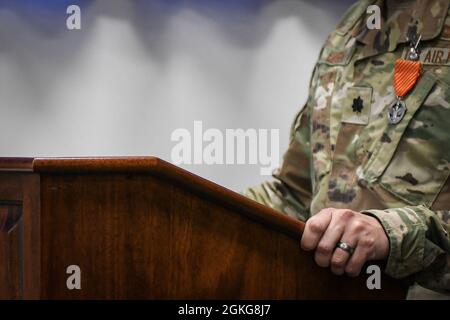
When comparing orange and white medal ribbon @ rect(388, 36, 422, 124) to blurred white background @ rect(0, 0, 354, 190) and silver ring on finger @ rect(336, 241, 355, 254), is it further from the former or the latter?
blurred white background @ rect(0, 0, 354, 190)

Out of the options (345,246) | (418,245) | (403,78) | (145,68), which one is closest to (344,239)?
(345,246)

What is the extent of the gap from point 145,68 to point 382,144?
126cm

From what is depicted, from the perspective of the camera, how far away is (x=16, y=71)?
2.10 meters

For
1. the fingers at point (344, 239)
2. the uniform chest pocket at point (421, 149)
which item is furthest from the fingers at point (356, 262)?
the uniform chest pocket at point (421, 149)

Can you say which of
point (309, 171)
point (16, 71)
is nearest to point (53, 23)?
point (16, 71)

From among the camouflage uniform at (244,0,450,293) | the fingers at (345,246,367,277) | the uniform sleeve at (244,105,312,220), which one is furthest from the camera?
the uniform sleeve at (244,105,312,220)

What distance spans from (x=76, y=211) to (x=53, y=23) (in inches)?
63.9

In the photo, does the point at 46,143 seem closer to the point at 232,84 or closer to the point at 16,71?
the point at 16,71

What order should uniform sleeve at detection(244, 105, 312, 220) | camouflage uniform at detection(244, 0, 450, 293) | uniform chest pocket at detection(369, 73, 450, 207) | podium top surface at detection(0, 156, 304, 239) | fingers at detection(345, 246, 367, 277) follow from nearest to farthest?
podium top surface at detection(0, 156, 304, 239) < fingers at detection(345, 246, 367, 277) < camouflage uniform at detection(244, 0, 450, 293) < uniform chest pocket at detection(369, 73, 450, 207) < uniform sleeve at detection(244, 105, 312, 220)

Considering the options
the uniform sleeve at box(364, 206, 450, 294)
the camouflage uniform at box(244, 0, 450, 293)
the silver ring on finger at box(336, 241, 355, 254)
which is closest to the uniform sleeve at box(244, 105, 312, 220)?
the camouflage uniform at box(244, 0, 450, 293)

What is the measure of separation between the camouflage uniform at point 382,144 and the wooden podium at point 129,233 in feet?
0.70

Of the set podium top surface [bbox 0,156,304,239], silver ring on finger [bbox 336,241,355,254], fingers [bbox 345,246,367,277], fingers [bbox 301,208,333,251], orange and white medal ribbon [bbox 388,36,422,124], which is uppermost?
orange and white medal ribbon [bbox 388,36,422,124]

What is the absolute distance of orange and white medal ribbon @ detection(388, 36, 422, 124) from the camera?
99cm

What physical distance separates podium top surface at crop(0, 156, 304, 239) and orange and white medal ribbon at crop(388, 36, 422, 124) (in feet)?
1.36
